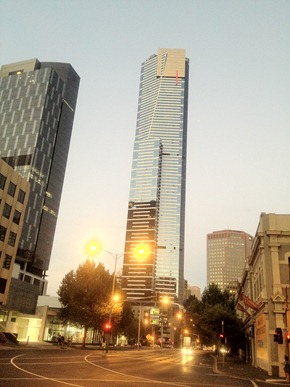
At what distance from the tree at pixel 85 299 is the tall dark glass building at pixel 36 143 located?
7434cm

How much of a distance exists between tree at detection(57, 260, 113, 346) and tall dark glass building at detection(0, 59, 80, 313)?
74.3 meters

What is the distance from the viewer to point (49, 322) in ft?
229

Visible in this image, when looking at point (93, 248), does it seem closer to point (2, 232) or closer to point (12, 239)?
point (2, 232)

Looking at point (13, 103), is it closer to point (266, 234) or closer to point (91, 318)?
point (91, 318)

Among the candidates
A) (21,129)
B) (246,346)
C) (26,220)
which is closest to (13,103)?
(21,129)

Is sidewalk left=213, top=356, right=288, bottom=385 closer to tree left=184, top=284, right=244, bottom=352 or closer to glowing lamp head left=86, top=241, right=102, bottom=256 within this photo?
glowing lamp head left=86, top=241, right=102, bottom=256

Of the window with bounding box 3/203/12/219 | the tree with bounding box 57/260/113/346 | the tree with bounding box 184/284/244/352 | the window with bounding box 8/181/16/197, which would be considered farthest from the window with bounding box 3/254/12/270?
the tree with bounding box 184/284/244/352

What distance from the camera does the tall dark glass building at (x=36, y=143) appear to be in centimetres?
13566

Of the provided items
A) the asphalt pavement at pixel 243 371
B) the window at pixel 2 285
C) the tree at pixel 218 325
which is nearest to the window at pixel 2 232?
the window at pixel 2 285

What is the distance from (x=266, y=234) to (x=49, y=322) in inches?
2127

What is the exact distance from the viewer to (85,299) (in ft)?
183

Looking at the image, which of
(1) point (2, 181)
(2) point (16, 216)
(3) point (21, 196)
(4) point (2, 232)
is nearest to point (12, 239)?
(4) point (2, 232)

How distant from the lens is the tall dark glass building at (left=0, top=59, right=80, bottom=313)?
135663 mm

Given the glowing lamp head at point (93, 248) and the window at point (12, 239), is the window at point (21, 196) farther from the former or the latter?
the glowing lamp head at point (93, 248)
